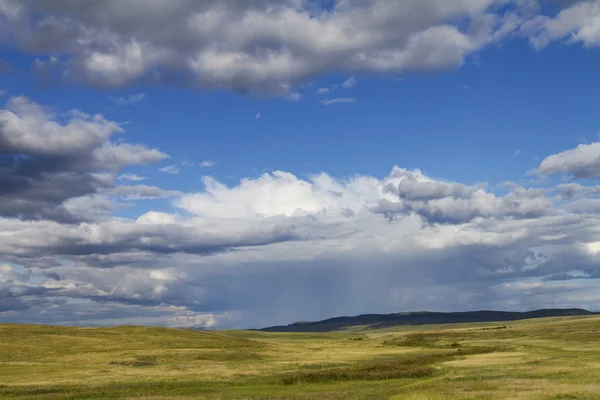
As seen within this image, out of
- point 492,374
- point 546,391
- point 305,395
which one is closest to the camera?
point 546,391

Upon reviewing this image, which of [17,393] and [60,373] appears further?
[60,373]

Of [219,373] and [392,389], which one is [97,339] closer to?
[219,373]

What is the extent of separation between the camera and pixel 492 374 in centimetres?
5566

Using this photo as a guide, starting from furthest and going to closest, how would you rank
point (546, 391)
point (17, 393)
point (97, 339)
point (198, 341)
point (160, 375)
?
point (198, 341) < point (97, 339) < point (160, 375) < point (17, 393) < point (546, 391)

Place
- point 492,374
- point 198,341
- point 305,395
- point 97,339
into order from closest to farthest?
point 305,395, point 492,374, point 97,339, point 198,341

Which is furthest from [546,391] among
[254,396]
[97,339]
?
[97,339]

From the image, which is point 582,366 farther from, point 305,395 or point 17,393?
point 17,393


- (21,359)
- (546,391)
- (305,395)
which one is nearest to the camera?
(546,391)

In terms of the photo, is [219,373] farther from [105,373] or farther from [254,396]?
[254,396]

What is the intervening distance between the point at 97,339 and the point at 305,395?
3386 inches

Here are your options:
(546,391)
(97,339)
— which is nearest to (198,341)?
(97,339)

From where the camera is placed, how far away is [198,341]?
131875 millimetres

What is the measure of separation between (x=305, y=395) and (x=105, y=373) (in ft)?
109

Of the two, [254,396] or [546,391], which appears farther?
[254,396]
